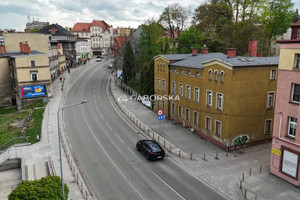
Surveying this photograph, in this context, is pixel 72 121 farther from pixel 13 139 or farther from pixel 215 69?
pixel 215 69

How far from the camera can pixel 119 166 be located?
932 inches

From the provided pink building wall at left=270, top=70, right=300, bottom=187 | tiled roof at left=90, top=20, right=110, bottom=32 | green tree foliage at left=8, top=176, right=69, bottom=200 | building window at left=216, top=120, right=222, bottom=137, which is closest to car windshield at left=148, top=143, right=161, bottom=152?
building window at left=216, top=120, right=222, bottom=137

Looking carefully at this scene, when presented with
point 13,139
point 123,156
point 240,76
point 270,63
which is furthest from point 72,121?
point 270,63

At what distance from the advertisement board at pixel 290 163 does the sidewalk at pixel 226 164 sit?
978 mm

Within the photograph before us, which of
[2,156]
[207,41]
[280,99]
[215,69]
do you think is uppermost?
[207,41]

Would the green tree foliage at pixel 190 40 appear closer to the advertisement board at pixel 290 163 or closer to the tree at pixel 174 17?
the tree at pixel 174 17

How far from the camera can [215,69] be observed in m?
26.9

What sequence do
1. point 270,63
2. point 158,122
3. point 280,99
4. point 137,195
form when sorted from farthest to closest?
point 158,122 → point 270,63 → point 280,99 → point 137,195

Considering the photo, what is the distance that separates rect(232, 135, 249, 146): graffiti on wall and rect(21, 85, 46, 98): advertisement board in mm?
37823

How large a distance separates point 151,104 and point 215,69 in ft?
59.4

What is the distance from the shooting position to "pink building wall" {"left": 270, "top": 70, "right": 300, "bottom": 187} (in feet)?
63.9

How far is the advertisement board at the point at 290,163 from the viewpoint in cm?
1961

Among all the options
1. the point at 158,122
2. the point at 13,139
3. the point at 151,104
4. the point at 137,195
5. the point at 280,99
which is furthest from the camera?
the point at 151,104

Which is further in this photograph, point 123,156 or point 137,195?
point 123,156
